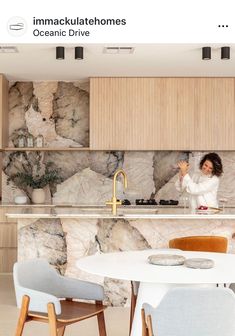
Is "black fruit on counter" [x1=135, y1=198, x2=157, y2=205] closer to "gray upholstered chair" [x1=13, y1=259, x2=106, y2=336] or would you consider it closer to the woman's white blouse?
the woman's white blouse

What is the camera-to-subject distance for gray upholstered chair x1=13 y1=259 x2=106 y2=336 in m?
3.16

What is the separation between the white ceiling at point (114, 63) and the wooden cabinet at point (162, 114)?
0.54 ft

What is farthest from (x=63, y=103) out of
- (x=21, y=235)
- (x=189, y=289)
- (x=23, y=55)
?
(x=189, y=289)

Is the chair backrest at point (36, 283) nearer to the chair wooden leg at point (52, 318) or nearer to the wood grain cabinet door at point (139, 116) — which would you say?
the chair wooden leg at point (52, 318)

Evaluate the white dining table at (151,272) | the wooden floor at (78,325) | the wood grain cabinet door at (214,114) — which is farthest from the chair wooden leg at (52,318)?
the wood grain cabinet door at (214,114)

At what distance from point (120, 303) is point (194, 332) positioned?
8.63 ft

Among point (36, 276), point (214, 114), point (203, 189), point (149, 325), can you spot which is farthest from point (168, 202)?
point (149, 325)

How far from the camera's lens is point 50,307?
10.1 feet

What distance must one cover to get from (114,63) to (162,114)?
45.6 inches

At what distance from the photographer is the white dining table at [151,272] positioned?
287 centimetres

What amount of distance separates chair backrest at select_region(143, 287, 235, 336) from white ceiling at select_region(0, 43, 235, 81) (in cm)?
319

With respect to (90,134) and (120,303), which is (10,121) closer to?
(90,134)
